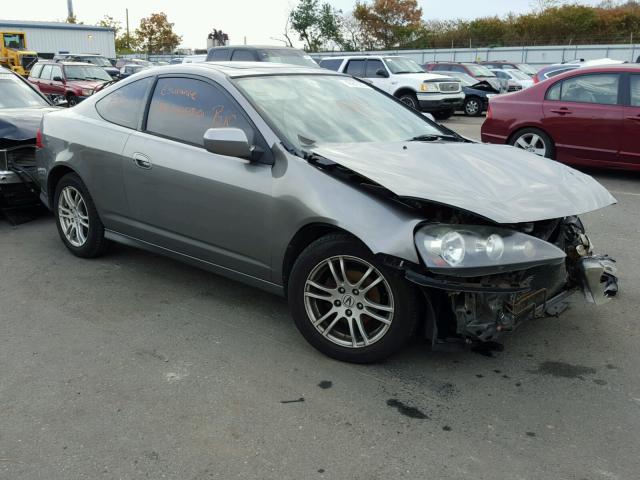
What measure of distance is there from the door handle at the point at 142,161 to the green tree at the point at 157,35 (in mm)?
80877

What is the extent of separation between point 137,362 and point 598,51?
126 feet

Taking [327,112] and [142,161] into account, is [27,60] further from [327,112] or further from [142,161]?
[327,112]

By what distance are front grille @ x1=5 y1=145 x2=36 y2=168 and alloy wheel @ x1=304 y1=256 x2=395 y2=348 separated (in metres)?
4.32

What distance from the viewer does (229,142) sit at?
3.66 metres

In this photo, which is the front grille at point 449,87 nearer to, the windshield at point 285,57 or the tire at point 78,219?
the windshield at point 285,57

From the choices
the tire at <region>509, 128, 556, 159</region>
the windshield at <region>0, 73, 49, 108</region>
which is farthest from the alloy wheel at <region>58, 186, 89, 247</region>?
the tire at <region>509, 128, 556, 159</region>

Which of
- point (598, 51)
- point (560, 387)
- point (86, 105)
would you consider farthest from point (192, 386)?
point (598, 51)

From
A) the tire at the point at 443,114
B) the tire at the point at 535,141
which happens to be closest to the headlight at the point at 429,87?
the tire at the point at 443,114

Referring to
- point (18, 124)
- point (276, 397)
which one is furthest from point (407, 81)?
point (276, 397)

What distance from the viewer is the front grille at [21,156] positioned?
6355 millimetres

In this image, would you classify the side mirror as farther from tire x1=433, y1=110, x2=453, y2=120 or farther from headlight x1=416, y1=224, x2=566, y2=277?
tire x1=433, y1=110, x2=453, y2=120

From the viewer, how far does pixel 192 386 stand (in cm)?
330

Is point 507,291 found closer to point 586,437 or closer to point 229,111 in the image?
point 586,437

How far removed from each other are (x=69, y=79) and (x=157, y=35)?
67.2 metres
